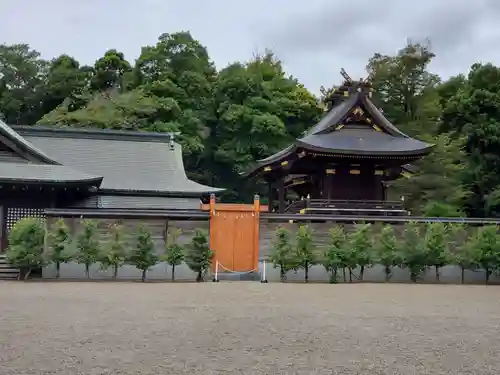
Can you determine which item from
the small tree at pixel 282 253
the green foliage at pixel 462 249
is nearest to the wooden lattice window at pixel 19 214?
the small tree at pixel 282 253

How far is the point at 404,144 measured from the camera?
22953mm

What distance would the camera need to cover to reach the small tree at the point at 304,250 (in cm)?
1638

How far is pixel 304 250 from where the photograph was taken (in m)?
16.5

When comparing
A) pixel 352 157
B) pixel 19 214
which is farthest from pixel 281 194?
pixel 19 214

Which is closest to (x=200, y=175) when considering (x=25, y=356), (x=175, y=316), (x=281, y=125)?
(x=281, y=125)

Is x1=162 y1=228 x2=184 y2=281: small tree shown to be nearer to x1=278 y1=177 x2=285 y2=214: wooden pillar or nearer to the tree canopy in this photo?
x1=278 y1=177 x2=285 y2=214: wooden pillar

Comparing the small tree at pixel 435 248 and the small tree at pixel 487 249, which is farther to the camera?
the small tree at pixel 435 248

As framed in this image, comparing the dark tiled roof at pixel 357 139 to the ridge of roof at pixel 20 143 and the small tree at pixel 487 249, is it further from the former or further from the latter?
the ridge of roof at pixel 20 143

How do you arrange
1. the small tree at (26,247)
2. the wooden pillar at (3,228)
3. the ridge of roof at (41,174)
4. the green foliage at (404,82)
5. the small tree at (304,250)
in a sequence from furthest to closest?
the green foliage at (404,82), the wooden pillar at (3,228), the ridge of roof at (41,174), the small tree at (304,250), the small tree at (26,247)

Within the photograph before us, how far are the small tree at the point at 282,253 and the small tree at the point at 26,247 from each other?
624cm

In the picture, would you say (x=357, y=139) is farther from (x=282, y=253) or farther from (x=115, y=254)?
(x=115, y=254)

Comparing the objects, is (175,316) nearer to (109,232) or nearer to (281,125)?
(109,232)

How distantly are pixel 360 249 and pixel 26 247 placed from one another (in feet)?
29.3

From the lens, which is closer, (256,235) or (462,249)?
(256,235)
